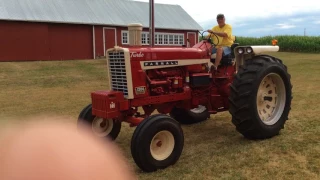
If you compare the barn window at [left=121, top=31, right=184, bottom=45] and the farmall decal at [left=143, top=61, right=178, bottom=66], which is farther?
the barn window at [left=121, top=31, right=184, bottom=45]

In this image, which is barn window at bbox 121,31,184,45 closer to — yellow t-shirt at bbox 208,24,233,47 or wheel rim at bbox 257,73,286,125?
yellow t-shirt at bbox 208,24,233,47

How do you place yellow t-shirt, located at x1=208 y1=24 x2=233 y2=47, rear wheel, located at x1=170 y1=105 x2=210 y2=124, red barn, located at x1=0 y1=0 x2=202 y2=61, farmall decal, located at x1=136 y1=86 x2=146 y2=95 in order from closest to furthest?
1. farmall decal, located at x1=136 y1=86 x2=146 y2=95
2. yellow t-shirt, located at x1=208 y1=24 x2=233 y2=47
3. rear wheel, located at x1=170 y1=105 x2=210 y2=124
4. red barn, located at x1=0 y1=0 x2=202 y2=61

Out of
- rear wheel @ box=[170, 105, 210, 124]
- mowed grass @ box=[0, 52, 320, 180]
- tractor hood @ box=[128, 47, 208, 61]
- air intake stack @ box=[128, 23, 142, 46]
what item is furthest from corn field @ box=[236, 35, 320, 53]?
air intake stack @ box=[128, 23, 142, 46]

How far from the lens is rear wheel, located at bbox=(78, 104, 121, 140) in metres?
5.11

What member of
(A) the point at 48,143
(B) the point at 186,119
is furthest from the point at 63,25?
(A) the point at 48,143

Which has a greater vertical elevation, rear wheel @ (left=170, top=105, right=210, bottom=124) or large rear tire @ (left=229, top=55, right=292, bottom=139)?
large rear tire @ (left=229, top=55, right=292, bottom=139)

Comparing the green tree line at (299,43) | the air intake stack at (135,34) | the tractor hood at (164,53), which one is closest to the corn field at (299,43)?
the green tree line at (299,43)

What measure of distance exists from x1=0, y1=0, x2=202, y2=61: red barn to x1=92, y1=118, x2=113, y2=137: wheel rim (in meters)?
16.6

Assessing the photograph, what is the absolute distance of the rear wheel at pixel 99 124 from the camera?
5113mm

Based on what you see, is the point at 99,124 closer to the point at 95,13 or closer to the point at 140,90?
the point at 140,90

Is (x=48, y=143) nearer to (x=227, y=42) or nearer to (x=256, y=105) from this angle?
(x=256, y=105)

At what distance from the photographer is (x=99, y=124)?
5266mm

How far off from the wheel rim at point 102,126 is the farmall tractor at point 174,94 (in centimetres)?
1

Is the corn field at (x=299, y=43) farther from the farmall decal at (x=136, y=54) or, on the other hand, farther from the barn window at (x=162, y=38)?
the farmall decal at (x=136, y=54)
